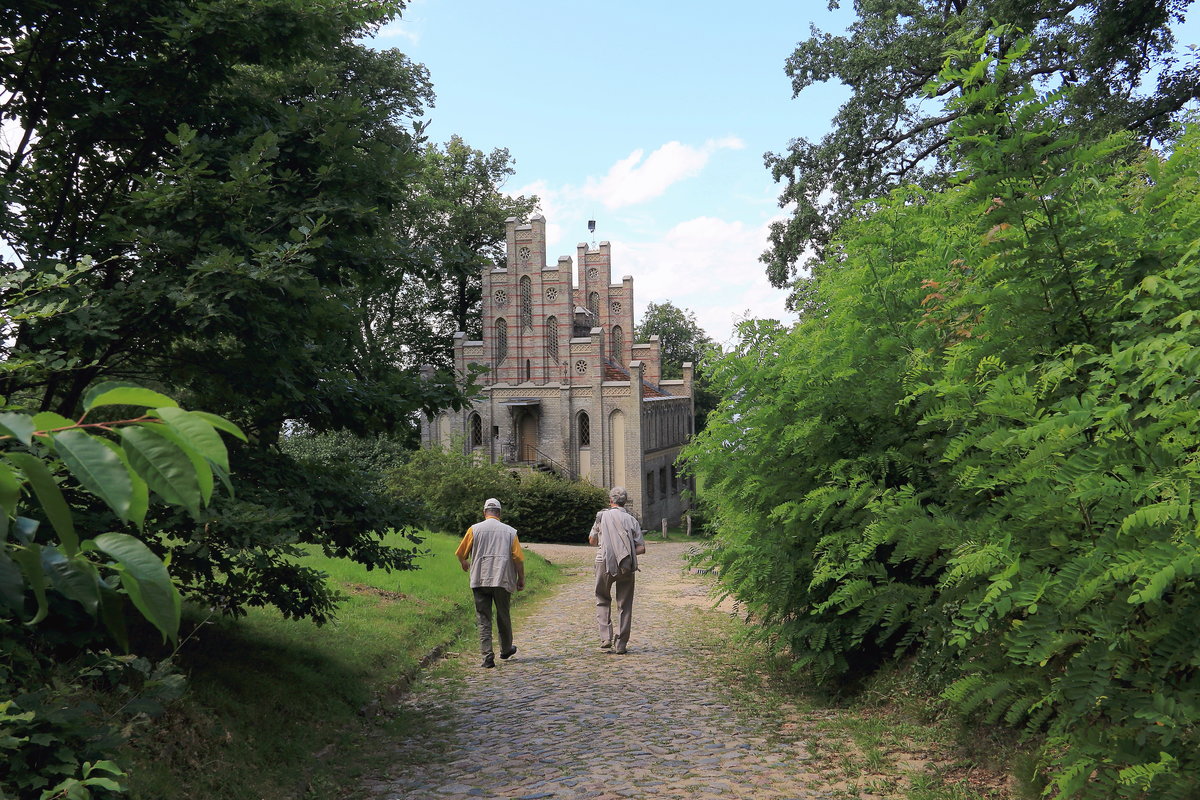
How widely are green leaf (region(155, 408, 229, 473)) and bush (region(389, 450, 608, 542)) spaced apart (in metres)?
26.6

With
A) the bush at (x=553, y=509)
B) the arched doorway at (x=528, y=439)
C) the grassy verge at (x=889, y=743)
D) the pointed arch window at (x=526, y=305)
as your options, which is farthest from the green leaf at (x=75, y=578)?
the arched doorway at (x=528, y=439)

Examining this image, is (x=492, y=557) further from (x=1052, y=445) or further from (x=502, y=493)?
(x=502, y=493)

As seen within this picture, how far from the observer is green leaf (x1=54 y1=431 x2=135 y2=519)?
1.41 metres

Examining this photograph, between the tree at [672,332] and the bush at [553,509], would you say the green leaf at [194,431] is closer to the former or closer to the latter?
the bush at [553,509]

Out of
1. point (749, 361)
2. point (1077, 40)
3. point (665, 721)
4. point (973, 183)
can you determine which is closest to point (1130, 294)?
point (973, 183)

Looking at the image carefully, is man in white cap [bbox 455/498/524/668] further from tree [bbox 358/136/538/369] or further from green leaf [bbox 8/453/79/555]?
tree [bbox 358/136/538/369]

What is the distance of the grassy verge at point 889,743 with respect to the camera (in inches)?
226

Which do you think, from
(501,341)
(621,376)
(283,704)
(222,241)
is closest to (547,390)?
(501,341)

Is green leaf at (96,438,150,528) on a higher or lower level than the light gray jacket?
higher

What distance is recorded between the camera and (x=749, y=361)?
8.45 meters

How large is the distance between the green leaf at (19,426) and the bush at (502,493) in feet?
87.1

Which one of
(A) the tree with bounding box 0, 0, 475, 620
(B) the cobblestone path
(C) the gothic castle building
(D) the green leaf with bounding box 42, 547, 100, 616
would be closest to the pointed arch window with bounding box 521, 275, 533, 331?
(C) the gothic castle building

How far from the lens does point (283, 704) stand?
7594 mm

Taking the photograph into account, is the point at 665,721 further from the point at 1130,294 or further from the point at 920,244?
the point at 1130,294
